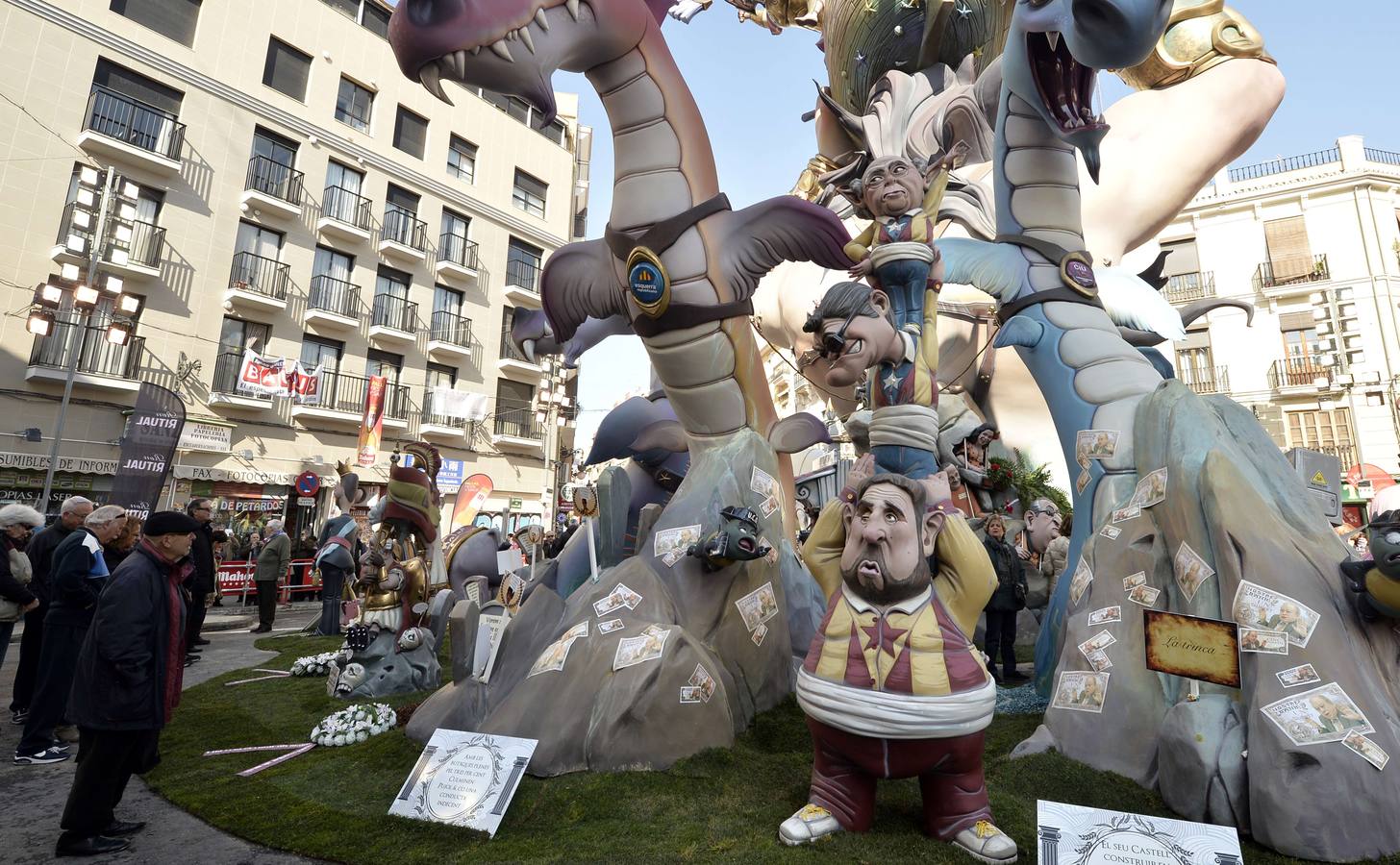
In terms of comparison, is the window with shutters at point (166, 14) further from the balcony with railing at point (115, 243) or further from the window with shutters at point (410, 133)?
the window with shutters at point (410, 133)

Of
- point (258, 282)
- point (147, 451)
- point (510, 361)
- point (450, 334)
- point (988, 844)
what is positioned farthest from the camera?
point (510, 361)

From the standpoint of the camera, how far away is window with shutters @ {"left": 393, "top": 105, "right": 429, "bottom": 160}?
19031mm

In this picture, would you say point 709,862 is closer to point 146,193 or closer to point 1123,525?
point 1123,525

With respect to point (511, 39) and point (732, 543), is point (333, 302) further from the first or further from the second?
point (732, 543)

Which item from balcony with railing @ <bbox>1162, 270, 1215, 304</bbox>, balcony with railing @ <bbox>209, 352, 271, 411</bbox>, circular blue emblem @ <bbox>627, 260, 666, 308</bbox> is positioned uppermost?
balcony with railing @ <bbox>1162, 270, 1215, 304</bbox>

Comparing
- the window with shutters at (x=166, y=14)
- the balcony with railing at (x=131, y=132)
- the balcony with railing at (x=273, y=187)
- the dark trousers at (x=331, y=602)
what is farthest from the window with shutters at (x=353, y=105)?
the dark trousers at (x=331, y=602)

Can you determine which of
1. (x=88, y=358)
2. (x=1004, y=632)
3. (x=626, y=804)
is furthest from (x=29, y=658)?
(x=88, y=358)

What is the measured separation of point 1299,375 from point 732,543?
2011 centimetres

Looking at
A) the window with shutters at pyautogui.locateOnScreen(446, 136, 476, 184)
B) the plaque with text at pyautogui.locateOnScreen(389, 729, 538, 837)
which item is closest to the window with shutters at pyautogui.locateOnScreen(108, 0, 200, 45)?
the window with shutters at pyautogui.locateOnScreen(446, 136, 476, 184)

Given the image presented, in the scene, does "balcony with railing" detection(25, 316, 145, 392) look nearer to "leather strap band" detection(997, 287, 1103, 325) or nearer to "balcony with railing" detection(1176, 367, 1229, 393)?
"leather strap band" detection(997, 287, 1103, 325)

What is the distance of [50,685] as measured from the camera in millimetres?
4070

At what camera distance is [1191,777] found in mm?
2623

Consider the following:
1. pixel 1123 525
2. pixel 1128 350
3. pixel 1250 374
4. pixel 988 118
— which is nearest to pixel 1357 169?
pixel 1250 374

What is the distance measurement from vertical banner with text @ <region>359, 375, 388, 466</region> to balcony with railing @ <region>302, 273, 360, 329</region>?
2229 millimetres
